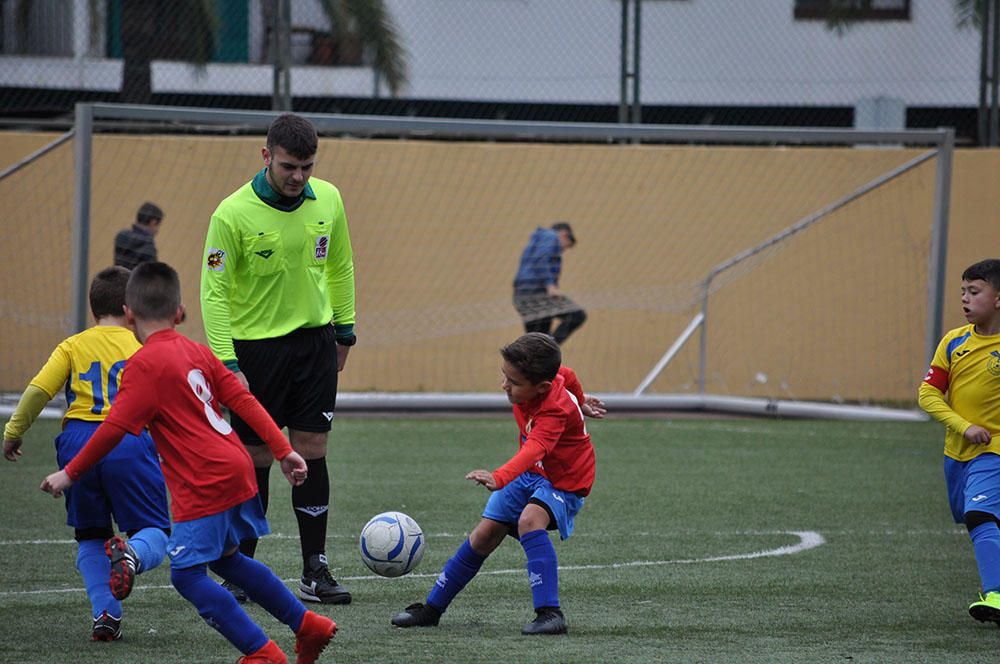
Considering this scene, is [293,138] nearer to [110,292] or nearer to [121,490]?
[110,292]

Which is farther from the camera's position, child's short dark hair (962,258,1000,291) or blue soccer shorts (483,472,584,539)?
child's short dark hair (962,258,1000,291)

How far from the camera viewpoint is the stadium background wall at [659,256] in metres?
14.7

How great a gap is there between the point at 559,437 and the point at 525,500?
310 mm

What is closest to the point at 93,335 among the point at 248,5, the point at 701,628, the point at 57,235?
the point at 701,628

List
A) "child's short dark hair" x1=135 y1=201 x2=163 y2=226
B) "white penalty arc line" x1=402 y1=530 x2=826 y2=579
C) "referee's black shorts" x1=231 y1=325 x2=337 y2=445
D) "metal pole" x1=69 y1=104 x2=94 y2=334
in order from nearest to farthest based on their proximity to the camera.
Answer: "referee's black shorts" x1=231 y1=325 x2=337 y2=445 < "white penalty arc line" x1=402 y1=530 x2=826 y2=579 < "metal pole" x1=69 y1=104 x2=94 y2=334 < "child's short dark hair" x1=135 y1=201 x2=163 y2=226

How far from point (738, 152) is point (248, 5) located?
582 centimetres

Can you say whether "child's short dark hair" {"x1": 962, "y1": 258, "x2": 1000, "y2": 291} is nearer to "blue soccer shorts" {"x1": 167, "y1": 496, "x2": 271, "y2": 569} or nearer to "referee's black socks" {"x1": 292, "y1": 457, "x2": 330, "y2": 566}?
"referee's black socks" {"x1": 292, "y1": 457, "x2": 330, "y2": 566}

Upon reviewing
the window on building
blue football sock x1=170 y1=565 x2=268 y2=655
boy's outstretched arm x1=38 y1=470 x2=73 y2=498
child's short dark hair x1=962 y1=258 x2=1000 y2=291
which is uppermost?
the window on building

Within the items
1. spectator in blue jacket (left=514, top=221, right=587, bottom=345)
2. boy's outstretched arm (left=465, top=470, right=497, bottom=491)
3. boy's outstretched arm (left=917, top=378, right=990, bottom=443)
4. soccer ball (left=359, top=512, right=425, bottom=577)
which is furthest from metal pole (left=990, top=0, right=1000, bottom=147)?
boy's outstretched arm (left=465, top=470, right=497, bottom=491)

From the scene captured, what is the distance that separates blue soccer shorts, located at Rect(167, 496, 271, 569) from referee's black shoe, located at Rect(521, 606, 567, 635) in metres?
1.26

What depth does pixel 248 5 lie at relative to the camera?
1491cm

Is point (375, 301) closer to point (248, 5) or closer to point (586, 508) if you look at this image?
point (248, 5)

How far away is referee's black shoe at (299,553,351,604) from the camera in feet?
17.9

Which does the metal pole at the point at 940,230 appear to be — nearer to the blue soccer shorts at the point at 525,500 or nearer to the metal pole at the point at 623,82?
the metal pole at the point at 623,82
